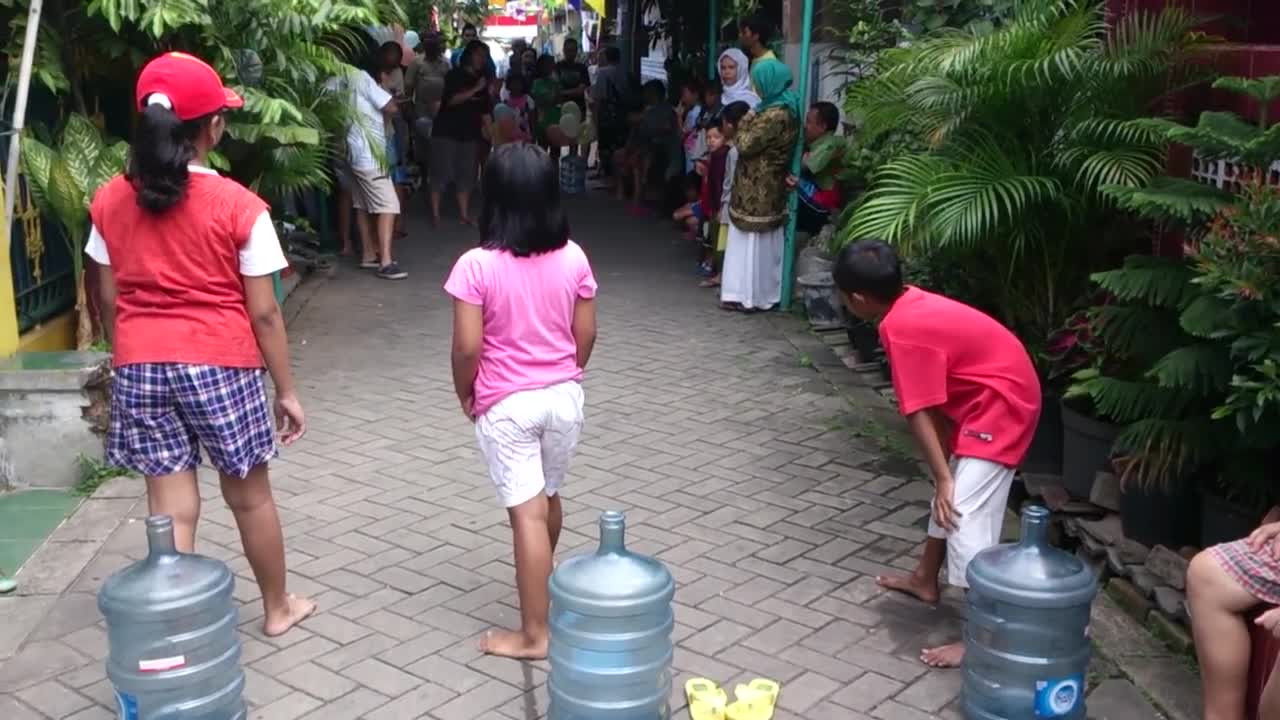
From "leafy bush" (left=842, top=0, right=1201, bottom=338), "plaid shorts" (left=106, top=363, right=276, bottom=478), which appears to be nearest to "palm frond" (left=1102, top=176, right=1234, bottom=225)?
"leafy bush" (left=842, top=0, right=1201, bottom=338)

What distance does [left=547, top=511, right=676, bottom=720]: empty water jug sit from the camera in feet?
11.6

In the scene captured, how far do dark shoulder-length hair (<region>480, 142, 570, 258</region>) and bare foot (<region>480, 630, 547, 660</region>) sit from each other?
48.2 inches

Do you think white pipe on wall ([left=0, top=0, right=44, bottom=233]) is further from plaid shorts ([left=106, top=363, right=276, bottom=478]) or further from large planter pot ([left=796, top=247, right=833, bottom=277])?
large planter pot ([left=796, top=247, right=833, bottom=277])

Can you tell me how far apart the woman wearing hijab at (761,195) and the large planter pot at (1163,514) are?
4.59 m

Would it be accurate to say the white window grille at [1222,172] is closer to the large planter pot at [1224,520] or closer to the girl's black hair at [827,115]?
the large planter pot at [1224,520]

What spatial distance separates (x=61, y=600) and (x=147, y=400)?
1.15m

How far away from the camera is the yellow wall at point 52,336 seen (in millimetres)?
6184

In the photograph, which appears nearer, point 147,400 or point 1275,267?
point 1275,267

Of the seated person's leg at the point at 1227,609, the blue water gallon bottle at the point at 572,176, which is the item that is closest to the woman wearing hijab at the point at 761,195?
the seated person's leg at the point at 1227,609

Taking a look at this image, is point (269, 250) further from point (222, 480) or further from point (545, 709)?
point (545, 709)

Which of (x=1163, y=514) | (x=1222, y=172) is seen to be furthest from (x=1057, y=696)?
(x=1222, y=172)

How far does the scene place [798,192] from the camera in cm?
890

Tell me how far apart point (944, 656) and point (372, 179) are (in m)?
6.97

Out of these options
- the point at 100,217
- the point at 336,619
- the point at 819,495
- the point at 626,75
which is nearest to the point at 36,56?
the point at 100,217
